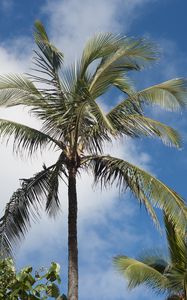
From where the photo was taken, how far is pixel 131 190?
1270 centimetres

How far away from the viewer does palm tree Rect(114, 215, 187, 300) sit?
1638 centimetres

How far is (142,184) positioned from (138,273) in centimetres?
490

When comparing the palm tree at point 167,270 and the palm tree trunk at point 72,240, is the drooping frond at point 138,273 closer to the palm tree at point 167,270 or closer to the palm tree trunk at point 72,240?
the palm tree at point 167,270

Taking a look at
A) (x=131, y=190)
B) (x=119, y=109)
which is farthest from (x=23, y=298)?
(x=119, y=109)

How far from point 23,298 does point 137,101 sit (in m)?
7.15

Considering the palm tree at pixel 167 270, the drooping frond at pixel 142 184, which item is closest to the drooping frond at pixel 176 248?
the palm tree at pixel 167 270

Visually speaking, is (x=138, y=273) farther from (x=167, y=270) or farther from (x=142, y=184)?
(x=142, y=184)

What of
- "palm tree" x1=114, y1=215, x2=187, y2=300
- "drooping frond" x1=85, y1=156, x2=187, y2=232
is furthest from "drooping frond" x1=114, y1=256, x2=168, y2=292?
"drooping frond" x1=85, y1=156, x2=187, y2=232

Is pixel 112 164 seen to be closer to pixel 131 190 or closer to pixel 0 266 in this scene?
pixel 131 190

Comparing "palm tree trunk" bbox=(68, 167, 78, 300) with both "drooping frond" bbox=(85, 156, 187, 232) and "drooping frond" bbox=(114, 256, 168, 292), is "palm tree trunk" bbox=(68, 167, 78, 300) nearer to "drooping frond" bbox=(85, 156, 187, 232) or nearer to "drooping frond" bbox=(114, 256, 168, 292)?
"drooping frond" bbox=(85, 156, 187, 232)

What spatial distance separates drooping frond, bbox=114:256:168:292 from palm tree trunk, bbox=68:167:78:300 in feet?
14.4

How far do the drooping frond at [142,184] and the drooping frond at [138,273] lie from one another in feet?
13.1

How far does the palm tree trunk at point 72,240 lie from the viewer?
37.8ft

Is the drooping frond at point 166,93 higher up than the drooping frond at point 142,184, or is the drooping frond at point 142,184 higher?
the drooping frond at point 166,93
